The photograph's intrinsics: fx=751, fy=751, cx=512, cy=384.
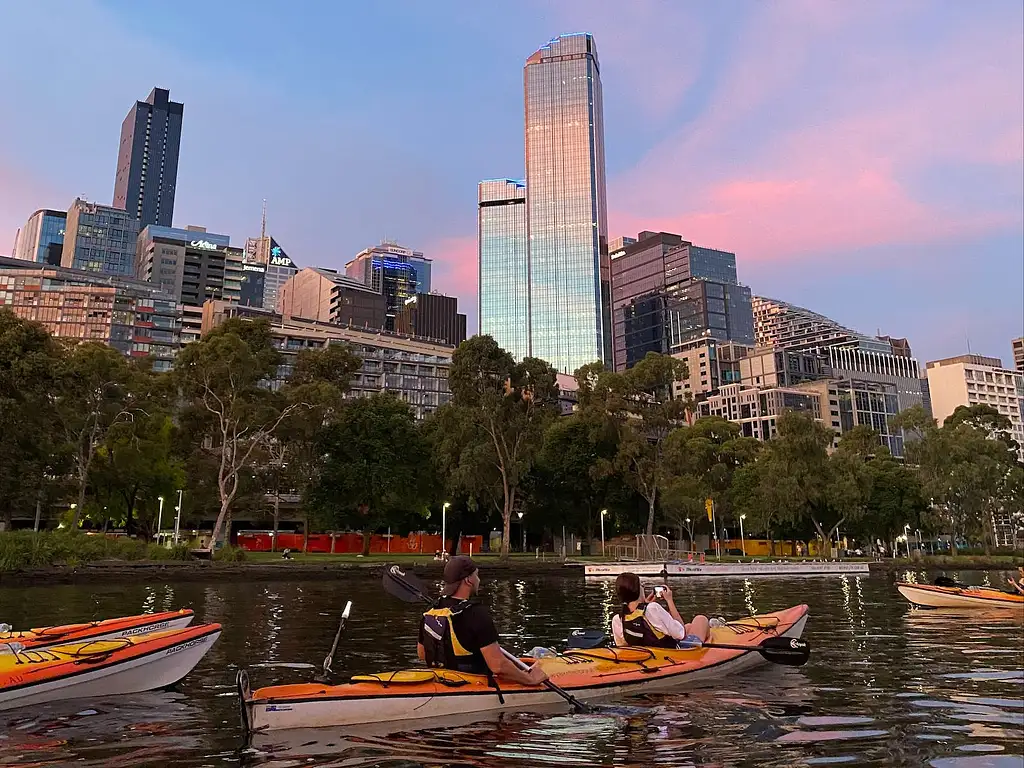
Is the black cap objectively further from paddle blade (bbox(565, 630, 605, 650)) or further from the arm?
paddle blade (bbox(565, 630, 605, 650))

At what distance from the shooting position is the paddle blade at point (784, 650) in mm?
11781

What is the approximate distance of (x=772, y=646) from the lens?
470 inches

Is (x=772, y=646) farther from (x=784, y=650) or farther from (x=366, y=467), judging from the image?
(x=366, y=467)

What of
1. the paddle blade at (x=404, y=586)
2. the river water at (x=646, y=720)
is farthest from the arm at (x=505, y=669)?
the paddle blade at (x=404, y=586)

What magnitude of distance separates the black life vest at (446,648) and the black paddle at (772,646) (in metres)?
3.28

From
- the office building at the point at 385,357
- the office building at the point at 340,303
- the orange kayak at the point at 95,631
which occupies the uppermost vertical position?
the office building at the point at 340,303

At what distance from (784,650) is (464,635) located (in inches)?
238

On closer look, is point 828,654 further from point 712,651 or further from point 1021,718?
point 1021,718

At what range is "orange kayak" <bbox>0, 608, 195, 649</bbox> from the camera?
35.5ft

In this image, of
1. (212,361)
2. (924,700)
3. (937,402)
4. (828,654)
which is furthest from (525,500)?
(937,402)

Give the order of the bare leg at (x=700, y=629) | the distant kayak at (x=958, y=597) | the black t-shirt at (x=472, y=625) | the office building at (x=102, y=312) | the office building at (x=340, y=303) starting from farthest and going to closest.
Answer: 1. the office building at (x=340, y=303)
2. the office building at (x=102, y=312)
3. the distant kayak at (x=958, y=597)
4. the bare leg at (x=700, y=629)
5. the black t-shirt at (x=472, y=625)

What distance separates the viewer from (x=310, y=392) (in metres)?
50.4

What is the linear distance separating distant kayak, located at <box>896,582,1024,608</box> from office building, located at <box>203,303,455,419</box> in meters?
111

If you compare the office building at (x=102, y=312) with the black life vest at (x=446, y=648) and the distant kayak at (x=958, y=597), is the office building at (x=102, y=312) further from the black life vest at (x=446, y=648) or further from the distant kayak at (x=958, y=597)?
the black life vest at (x=446, y=648)
